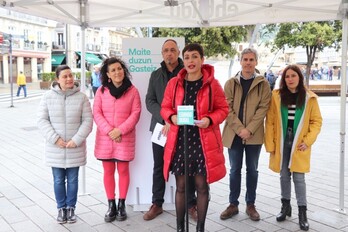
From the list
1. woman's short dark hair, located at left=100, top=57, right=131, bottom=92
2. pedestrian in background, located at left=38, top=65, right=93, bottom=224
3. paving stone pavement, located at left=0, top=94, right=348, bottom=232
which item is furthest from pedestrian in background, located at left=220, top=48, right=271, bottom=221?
pedestrian in background, located at left=38, top=65, right=93, bottom=224

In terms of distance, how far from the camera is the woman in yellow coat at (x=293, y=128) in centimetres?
375

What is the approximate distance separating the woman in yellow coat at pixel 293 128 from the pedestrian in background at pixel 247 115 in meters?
0.12

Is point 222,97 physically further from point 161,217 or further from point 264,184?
point 264,184

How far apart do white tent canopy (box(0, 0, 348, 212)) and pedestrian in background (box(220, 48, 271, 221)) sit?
42.9 inches

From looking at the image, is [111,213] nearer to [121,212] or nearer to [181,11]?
[121,212]

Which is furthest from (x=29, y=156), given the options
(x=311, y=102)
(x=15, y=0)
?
(x=311, y=102)

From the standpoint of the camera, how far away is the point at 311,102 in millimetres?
3758

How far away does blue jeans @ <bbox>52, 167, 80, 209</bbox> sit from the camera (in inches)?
155

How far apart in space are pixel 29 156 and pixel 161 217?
415 centimetres

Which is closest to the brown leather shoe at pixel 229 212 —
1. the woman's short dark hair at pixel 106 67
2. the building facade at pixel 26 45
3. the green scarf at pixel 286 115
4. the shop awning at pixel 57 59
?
the green scarf at pixel 286 115

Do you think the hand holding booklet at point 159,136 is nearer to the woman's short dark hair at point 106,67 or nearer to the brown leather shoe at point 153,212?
the woman's short dark hair at point 106,67

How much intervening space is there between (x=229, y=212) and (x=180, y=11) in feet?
8.62

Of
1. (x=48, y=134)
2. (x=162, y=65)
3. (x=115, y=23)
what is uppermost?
(x=115, y=23)

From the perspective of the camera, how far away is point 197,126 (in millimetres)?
3184
